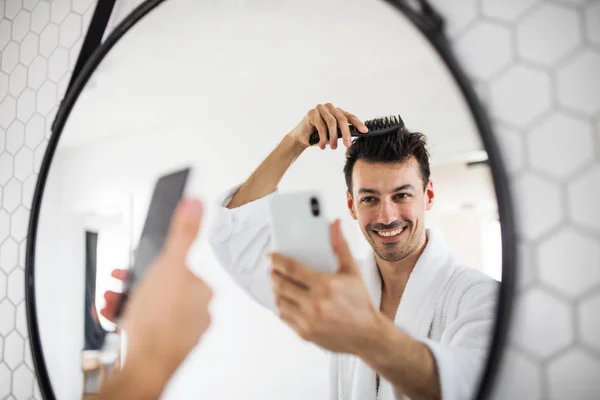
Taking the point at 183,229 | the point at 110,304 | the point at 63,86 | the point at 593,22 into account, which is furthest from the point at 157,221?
the point at 593,22

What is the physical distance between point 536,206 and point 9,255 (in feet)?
2.90

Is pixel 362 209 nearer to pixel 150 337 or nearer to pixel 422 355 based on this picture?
pixel 422 355

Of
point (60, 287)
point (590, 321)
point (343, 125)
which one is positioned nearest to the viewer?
point (590, 321)

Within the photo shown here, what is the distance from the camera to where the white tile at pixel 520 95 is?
47 cm

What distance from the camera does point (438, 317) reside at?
485 millimetres

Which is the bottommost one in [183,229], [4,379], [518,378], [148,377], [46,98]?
[4,379]

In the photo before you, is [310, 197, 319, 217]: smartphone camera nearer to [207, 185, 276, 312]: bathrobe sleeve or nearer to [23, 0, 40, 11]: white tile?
[207, 185, 276, 312]: bathrobe sleeve

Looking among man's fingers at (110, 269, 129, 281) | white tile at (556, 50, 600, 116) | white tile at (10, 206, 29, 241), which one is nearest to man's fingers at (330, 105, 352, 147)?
white tile at (556, 50, 600, 116)

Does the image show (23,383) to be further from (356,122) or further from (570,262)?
(570,262)

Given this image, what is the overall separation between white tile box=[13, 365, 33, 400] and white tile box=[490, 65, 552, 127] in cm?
85

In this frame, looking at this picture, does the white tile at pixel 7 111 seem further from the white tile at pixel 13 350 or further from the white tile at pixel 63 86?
the white tile at pixel 13 350

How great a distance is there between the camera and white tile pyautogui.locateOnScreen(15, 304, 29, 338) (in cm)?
83

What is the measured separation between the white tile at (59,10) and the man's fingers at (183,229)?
489mm

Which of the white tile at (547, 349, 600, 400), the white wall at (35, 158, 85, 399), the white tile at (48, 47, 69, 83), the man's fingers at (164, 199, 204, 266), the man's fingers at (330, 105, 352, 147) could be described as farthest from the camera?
the white tile at (48, 47, 69, 83)
